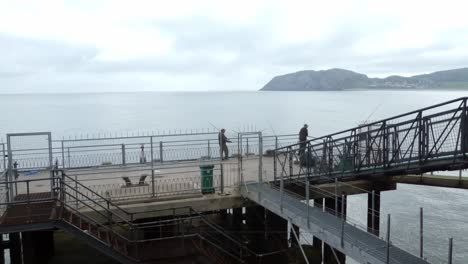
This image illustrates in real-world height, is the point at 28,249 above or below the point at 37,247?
above

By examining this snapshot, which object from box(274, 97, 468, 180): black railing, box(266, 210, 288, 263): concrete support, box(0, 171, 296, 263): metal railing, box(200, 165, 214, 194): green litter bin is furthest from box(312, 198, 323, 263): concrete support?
box(200, 165, 214, 194): green litter bin

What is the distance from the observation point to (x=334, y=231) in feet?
35.5

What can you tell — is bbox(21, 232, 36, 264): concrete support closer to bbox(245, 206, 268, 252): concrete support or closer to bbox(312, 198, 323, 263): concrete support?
bbox(245, 206, 268, 252): concrete support

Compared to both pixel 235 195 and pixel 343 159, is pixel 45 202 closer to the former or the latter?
pixel 235 195

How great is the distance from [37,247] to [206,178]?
6163 millimetres

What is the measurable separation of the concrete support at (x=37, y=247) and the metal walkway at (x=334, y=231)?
7027mm

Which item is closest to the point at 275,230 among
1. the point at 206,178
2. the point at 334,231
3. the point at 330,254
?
the point at 330,254

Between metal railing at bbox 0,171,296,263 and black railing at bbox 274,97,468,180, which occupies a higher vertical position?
black railing at bbox 274,97,468,180

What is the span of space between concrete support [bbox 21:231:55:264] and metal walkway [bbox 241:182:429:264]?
703 cm

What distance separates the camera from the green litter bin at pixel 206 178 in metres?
15.7

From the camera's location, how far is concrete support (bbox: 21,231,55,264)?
13.6 m

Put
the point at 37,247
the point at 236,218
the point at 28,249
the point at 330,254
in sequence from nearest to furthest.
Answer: the point at 28,249, the point at 37,247, the point at 330,254, the point at 236,218

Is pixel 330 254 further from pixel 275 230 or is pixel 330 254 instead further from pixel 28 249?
pixel 28 249

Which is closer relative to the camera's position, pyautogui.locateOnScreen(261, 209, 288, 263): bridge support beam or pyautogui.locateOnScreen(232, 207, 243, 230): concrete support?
pyautogui.locateOnScreen(261, 209, 288, 263): bridge support beam
